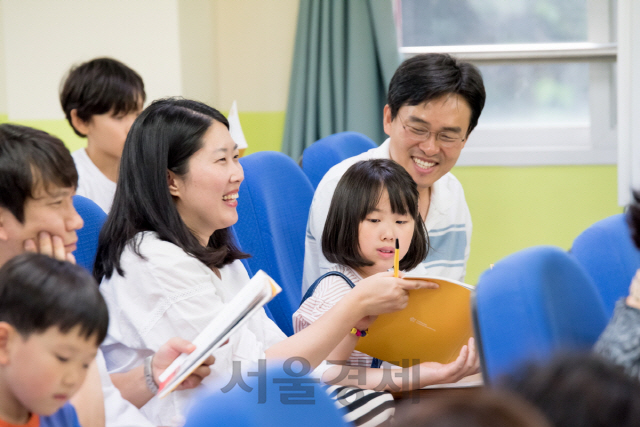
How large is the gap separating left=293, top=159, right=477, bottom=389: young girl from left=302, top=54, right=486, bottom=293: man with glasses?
202 mm

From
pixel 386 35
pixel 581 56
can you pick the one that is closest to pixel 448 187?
pixel 386 35

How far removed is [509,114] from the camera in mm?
3465

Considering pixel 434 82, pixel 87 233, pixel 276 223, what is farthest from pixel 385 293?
pixel 434 82

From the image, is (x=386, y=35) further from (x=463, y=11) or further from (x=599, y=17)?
(x=599, y=17)

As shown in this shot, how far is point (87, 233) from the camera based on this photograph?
52.1 inches

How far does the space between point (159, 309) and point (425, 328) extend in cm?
52

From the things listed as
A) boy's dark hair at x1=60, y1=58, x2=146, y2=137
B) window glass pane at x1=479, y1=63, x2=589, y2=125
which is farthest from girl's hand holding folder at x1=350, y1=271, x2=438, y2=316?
window glass pane at x1=479, y1=63, x2=589, y2=125

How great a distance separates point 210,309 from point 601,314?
67cm

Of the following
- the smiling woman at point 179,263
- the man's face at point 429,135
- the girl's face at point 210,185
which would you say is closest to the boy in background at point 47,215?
the smiling woman at point 179,263

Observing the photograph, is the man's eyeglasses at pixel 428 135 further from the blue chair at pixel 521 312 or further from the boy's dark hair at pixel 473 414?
the boy's dark hair at pixel 473 414

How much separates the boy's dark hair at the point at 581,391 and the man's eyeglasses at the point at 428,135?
4.99 feet

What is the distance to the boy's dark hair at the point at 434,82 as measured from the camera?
6.32 ft

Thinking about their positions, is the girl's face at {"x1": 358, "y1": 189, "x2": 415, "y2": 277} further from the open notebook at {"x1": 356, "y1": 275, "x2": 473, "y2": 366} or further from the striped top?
the open notebook at {"x1": 356, "y1": 275, "x2": 473, "y2": 366}

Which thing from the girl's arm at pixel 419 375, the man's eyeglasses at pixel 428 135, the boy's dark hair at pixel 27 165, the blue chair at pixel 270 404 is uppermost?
the boy's dark hair at pixel 27 165
